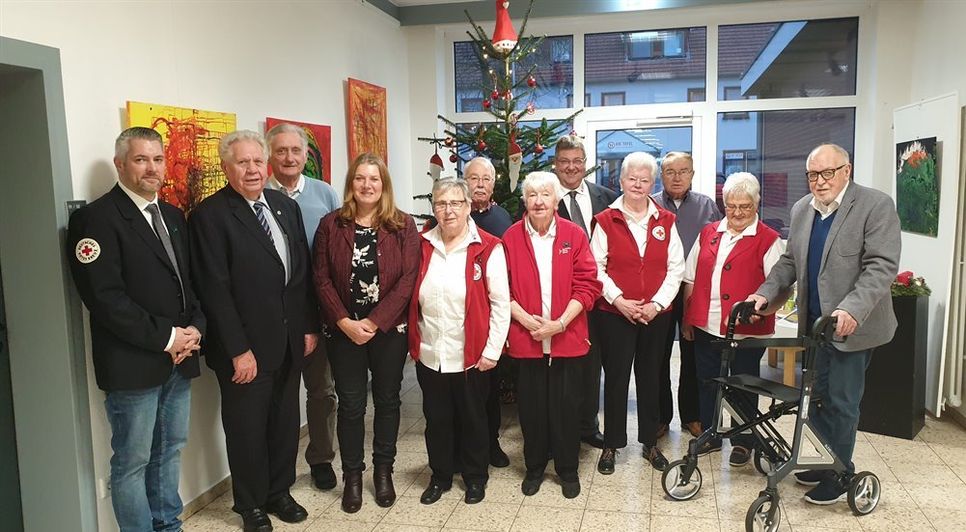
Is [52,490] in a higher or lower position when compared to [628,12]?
lower

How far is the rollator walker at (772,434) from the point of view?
2.77m

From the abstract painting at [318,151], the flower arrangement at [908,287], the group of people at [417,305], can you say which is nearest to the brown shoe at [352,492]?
the group of people at [417,305]

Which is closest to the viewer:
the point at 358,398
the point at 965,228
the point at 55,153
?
the point at 55,153

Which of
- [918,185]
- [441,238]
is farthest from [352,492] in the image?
[918,185]

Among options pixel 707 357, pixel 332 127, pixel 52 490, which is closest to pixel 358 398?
pixel 52 490

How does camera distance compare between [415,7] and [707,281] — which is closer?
[707,281]

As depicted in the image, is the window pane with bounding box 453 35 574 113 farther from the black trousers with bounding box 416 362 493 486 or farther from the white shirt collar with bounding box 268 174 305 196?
the black trousers with bounding box 416 362 493 486

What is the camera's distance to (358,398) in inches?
124

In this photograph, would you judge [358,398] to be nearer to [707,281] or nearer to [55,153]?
[55,153]

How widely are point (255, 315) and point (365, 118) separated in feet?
8.53

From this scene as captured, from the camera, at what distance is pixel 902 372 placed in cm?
391

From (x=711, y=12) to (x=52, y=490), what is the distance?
566 centimetres

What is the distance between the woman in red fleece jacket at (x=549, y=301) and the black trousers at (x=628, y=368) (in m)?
0.30

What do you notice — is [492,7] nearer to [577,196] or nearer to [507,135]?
[507,135]
